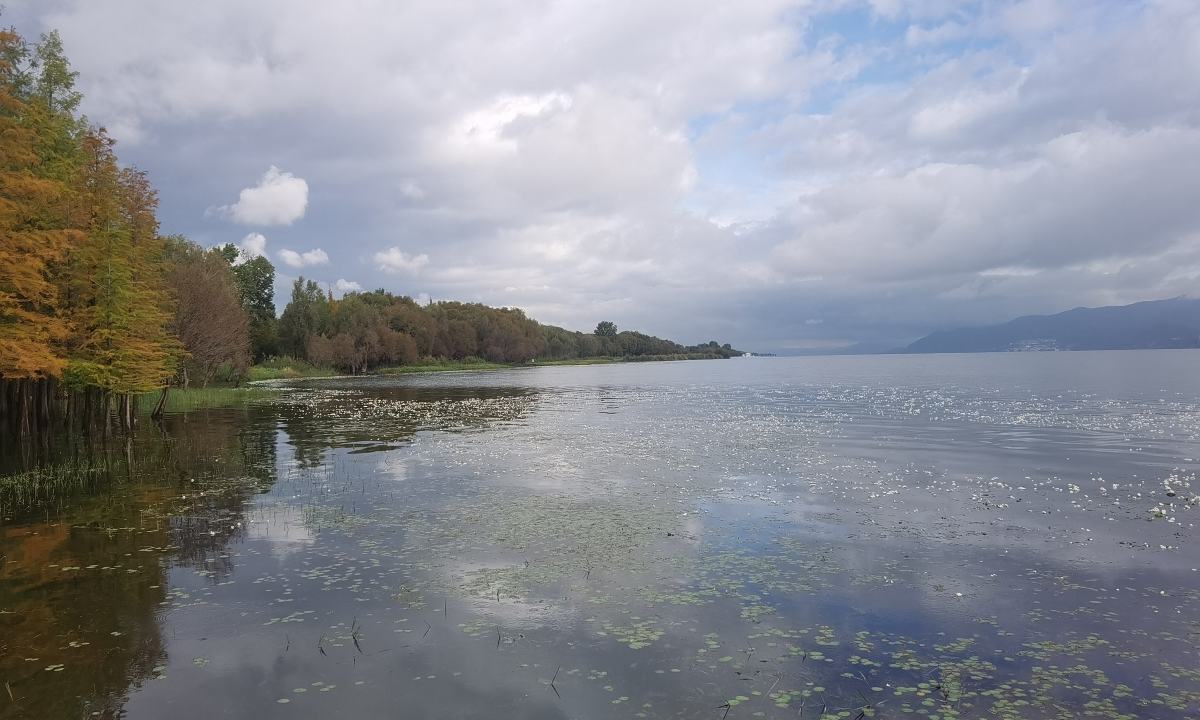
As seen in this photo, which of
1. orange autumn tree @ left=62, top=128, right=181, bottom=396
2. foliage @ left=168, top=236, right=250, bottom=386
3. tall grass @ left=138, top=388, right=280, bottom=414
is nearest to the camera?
orange autumn tree @ left=62, top=128, right=181, bottom=396

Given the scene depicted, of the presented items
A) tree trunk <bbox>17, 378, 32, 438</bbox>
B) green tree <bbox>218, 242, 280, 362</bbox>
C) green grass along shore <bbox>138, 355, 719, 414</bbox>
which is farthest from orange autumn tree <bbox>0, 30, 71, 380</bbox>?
green tree <bbox>218, 242, 280, 362</bbox>

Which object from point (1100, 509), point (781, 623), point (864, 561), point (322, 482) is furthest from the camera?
point (322, 482)

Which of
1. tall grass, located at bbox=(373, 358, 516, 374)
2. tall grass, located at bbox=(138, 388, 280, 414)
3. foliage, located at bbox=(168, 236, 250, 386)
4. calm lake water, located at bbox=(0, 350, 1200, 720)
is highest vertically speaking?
foliage, located at bbox=(168, 236, 250, 386)

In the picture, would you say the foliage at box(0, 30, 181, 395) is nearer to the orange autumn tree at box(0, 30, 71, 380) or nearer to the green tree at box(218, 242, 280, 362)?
the orange autumn tree at box(0, 30, 71, 380)

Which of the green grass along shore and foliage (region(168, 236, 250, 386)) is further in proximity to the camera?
the green grass along shore

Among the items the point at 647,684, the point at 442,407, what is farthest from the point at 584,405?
the point at 647,684

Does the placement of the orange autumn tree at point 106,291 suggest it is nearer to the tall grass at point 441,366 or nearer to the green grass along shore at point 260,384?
the green grass along shore at point 260,384

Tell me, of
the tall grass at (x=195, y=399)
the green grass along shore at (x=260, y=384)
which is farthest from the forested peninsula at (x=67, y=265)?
the green grass along shore at (x=260, y=384)

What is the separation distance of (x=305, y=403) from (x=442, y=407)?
13722mm

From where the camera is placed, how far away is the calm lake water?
9008 mm

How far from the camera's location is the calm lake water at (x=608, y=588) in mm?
9008

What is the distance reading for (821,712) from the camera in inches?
332

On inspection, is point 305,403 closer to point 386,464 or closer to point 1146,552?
point 386,464

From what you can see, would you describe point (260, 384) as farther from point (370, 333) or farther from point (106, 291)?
point (106, 291)
